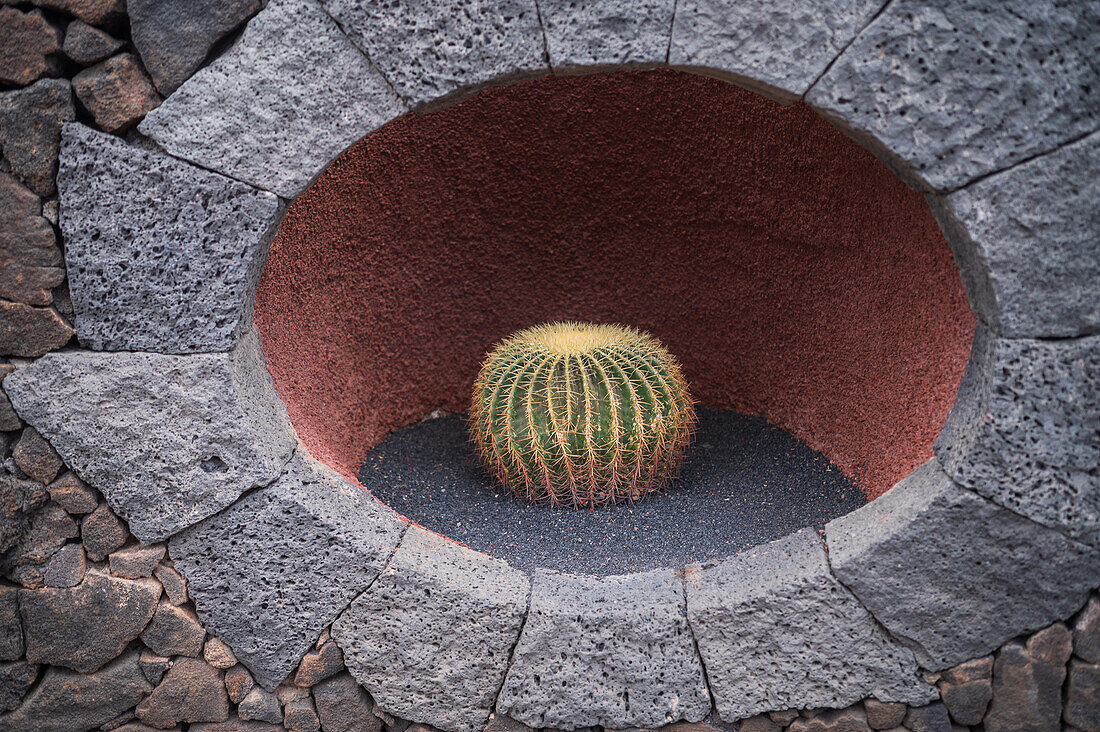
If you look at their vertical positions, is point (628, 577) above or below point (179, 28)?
below

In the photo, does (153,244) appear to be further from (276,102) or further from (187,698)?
(187,698)

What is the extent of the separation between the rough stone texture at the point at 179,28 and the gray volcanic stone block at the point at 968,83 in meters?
1.28

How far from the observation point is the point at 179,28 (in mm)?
1680

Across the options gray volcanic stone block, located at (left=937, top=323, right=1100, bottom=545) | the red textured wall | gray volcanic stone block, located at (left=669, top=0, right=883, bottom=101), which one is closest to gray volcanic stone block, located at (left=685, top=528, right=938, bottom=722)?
gray volcanic stone block, located at (left=937, top=323, right=1100, bottom=545)

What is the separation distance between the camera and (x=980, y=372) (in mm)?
1779

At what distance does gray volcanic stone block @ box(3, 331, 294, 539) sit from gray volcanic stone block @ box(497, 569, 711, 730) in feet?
2.54

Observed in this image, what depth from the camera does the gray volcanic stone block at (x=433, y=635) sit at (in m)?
1.88

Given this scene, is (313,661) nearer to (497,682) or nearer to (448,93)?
(497,682)

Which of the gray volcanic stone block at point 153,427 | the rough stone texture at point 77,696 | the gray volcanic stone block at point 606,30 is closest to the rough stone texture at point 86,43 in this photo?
the gray volcanic stone block at point 153,427

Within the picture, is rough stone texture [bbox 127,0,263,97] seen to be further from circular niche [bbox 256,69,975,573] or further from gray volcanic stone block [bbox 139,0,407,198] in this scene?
circular niche [bbox 256,69,975,573]

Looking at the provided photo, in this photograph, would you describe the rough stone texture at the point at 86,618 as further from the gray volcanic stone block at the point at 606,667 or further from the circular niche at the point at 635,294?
the gray volcanic stone block at the point at 606,667

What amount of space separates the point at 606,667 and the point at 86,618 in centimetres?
129

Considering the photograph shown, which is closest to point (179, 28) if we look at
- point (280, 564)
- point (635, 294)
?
point (280, 564)

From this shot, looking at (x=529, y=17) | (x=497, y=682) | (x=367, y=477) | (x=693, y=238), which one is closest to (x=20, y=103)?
(x=529, y=17)
